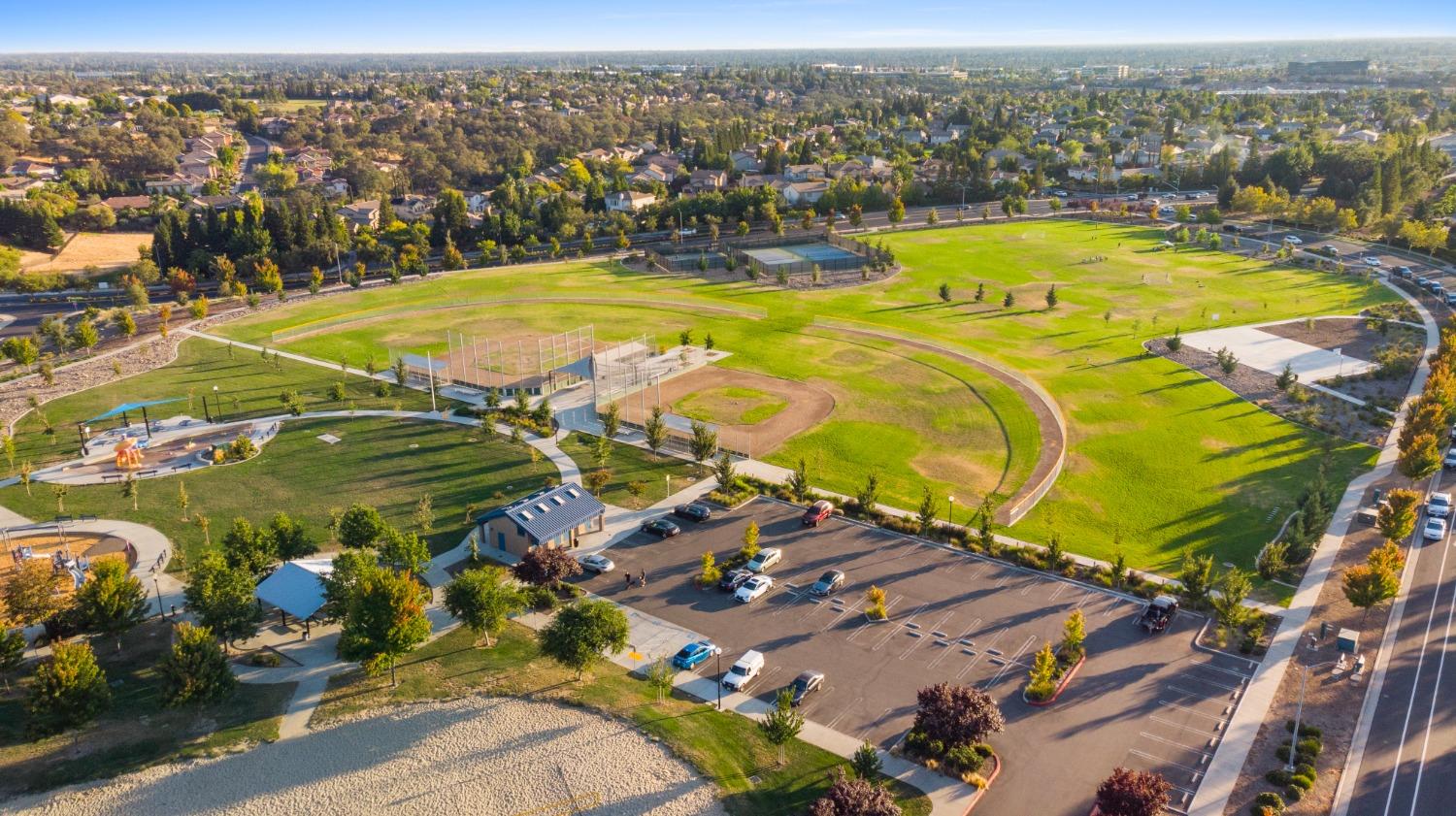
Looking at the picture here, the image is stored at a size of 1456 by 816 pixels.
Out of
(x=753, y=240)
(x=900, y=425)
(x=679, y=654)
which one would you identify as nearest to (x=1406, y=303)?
(x=900, y=425)

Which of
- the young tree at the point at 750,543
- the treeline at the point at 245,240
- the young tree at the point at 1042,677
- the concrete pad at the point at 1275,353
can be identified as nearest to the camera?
the young tree at the point at 1042,677

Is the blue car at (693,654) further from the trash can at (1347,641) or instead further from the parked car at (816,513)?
the trash can at (1347,641)

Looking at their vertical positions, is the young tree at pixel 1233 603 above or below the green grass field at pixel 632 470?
above

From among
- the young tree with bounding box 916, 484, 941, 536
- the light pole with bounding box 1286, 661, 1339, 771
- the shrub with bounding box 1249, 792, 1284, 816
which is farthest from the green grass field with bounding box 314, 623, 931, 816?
the young tree with bounding box 916, 484, 941, 536

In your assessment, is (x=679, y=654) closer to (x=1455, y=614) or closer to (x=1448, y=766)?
(x=1448, y=766)

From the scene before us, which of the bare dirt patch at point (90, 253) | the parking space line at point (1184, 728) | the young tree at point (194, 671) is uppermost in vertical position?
the bare dirt patch at point (90, 253)

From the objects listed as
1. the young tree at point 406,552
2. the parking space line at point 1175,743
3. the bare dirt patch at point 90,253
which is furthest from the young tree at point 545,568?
the bare dirt patch at point 90,253
